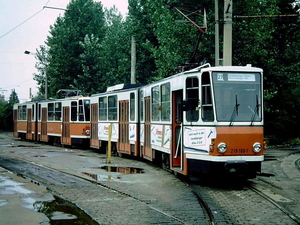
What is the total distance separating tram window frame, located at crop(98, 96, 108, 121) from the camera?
957 inches

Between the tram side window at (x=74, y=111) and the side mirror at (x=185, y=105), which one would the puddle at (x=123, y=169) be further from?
the tram side window at (x=74, y=111)

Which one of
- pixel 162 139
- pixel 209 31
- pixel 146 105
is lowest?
pixel 162 139

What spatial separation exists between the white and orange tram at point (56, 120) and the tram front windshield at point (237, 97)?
17059 millimetres

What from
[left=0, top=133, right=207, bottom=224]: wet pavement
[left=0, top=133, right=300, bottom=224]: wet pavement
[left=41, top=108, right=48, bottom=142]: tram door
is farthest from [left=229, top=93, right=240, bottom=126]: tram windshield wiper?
[left=41, top=108, right=48, bottom=142]: tram door

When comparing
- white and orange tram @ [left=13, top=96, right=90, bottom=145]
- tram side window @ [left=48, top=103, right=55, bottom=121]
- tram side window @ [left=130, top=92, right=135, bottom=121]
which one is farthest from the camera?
tram side window @ [left=48, top=103, right=55, bottom=121]

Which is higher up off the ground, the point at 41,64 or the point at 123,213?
the point at 41,64

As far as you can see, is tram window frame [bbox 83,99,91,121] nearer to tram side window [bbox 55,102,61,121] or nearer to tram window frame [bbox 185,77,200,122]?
tram side window [bbox 55,102,61,121]

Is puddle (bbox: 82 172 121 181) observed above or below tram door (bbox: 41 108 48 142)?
below

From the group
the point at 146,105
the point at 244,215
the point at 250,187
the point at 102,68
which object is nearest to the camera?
the point at 244,215

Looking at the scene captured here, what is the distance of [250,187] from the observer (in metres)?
12.7

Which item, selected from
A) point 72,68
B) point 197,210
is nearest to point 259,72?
point 197,210

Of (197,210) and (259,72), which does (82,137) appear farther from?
(197,210)

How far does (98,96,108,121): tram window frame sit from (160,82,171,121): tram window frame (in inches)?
338

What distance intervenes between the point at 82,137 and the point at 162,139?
13.6 m
